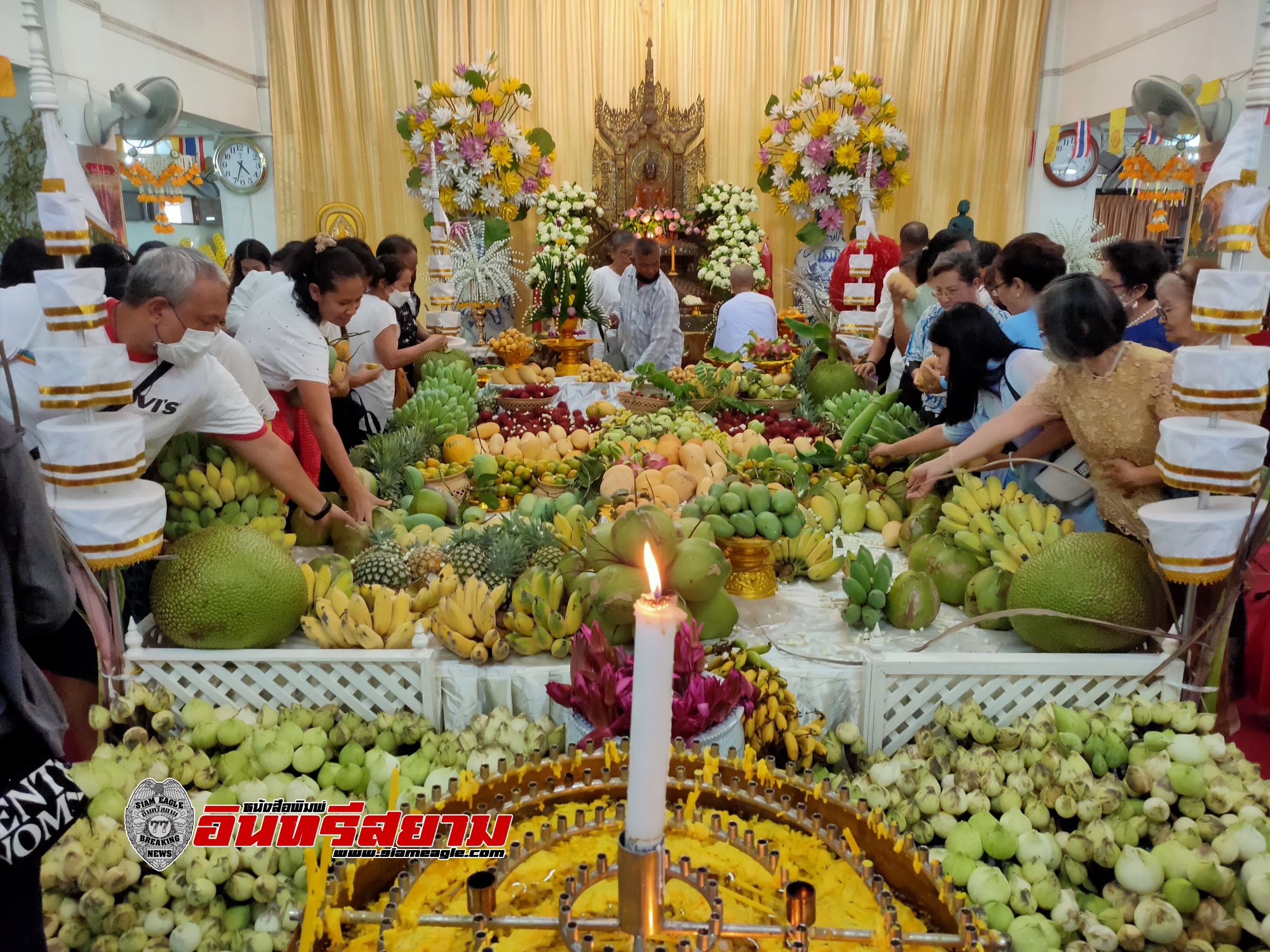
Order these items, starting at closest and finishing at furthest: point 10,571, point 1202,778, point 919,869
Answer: point 919,869, point 10,571, point 1202,778

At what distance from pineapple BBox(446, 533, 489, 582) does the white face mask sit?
0.71 metres

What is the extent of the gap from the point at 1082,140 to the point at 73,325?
8386mm

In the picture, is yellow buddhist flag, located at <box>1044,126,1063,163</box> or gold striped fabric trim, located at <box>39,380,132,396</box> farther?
yellow buddhist flag, located at <box>1044,126,1063,163</box>

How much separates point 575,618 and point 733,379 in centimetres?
237

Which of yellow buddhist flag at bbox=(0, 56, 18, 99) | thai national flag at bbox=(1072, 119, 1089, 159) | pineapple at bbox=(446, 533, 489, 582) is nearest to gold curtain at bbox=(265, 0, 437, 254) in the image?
yellow buddhist flag at bbox=(0, 56, 18, 99)

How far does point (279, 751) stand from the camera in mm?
1508

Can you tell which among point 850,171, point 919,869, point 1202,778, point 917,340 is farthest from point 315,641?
point 850,171

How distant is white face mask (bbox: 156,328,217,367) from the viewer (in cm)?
187

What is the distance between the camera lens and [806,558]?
224cm

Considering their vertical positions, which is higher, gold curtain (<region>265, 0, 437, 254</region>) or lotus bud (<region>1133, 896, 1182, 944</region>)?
gold curtain (<region>265, 0, 437, 254</region>)

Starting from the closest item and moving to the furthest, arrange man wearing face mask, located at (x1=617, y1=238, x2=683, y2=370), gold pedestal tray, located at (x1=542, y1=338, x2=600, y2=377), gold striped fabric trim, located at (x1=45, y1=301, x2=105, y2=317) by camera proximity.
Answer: gold striped fabric trim, located at (x1=45, y1=301, x2=105, y2=317)
gold pedestal tray, located at (x1=542, y1=338, x2=600, y2=377)
man wearing face mask, located at (x1=617, y1=238, x2=683, y2=370)

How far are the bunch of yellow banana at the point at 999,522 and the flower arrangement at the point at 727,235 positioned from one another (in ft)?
17.4

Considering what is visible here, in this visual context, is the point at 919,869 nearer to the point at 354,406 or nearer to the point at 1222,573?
the point at 1222,573

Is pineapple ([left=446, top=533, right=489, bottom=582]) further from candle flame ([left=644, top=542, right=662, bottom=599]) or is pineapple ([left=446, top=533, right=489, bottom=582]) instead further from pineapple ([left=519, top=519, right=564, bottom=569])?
candle flame ([left=644, top=542, right=662, bottom=599])
